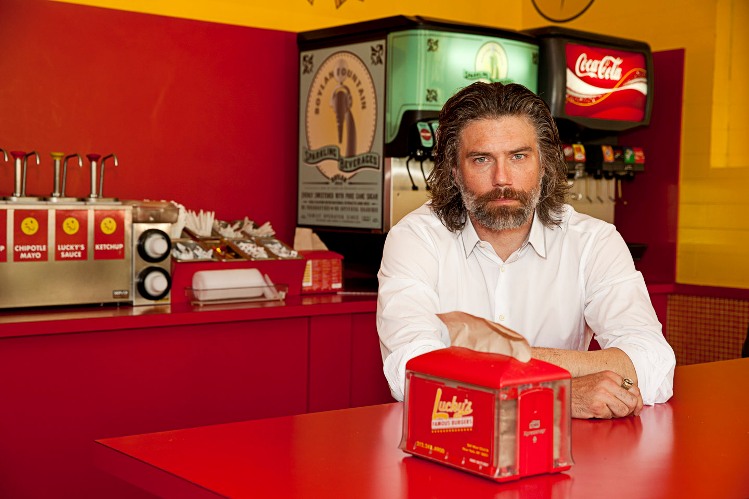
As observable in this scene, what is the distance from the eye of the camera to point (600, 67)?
4.83 meters

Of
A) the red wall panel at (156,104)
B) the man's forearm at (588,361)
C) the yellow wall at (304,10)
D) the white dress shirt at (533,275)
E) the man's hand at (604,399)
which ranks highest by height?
the yellow wall at (304,10)

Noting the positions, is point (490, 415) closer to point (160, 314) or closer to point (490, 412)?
point (490, 412)

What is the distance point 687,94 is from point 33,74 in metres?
3.20

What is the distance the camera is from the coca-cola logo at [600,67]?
4.75 meters

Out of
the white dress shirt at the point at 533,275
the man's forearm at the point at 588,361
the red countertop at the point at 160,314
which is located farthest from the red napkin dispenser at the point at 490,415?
the red countertop at the point at 160,314

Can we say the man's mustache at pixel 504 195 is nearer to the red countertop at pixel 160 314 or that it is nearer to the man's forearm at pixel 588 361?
the man's forearm at pixel 588 361

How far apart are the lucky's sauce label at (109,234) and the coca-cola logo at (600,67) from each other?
2.31 meters

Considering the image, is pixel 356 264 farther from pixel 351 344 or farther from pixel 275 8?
pixel 275 8

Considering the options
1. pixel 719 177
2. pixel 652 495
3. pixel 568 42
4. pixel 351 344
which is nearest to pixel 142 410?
pixel 351 344

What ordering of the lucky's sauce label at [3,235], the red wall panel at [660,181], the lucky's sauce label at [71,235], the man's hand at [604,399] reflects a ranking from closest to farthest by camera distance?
the man's hand at [604,399]
the lucky's sauce label at [3,235]
the lucky's sauce label at [71,235]
the red wall panel at [660,181]

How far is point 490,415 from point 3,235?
2.34m

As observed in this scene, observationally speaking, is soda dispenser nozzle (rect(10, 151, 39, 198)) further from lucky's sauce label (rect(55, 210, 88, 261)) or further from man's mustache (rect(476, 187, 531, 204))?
man's mustache (rect(476, 187, 531, 204))

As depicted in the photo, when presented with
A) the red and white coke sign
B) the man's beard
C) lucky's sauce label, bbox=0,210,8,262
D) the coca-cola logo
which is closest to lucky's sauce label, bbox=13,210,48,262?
lucky's sauce label, bbox=0,210,8,262

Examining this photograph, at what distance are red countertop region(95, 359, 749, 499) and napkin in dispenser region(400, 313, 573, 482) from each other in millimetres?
26
